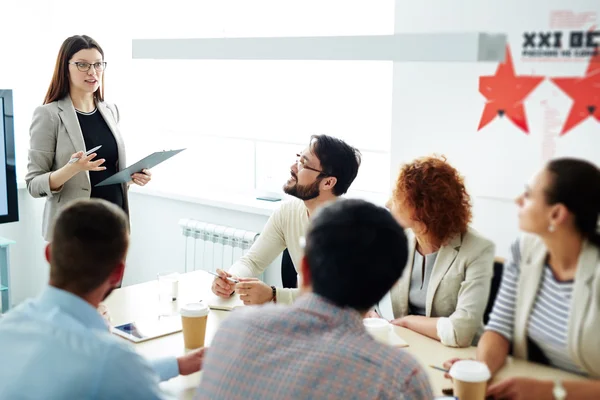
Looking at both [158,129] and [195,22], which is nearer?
[195,22]

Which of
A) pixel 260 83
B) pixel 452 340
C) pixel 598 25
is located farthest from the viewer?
pixel 260 83

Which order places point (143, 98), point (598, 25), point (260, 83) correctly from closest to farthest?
point (598, 25) < point (260, 83) < point (143, 98)

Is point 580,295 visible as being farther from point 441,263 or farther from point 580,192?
point 441,263

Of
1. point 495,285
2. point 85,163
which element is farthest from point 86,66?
point 495,285

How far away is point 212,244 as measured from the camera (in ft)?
12.8

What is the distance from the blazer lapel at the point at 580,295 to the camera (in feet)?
4.63

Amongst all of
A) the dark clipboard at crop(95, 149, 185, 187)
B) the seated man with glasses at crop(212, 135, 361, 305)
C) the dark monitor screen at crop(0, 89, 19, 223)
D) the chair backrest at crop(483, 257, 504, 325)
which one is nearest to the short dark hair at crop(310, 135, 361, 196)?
the seated man with glasses at crop(212, 135, 361, 305)

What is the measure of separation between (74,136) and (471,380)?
1.92 m

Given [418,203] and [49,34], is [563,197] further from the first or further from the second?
[49,34]

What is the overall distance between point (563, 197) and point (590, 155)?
0.31 ft

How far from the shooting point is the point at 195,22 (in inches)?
158

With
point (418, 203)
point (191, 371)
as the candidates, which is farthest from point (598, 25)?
point (191, 371)

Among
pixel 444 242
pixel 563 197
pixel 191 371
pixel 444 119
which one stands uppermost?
pixel 444 119

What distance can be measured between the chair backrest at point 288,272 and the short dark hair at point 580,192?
5.08 feet
